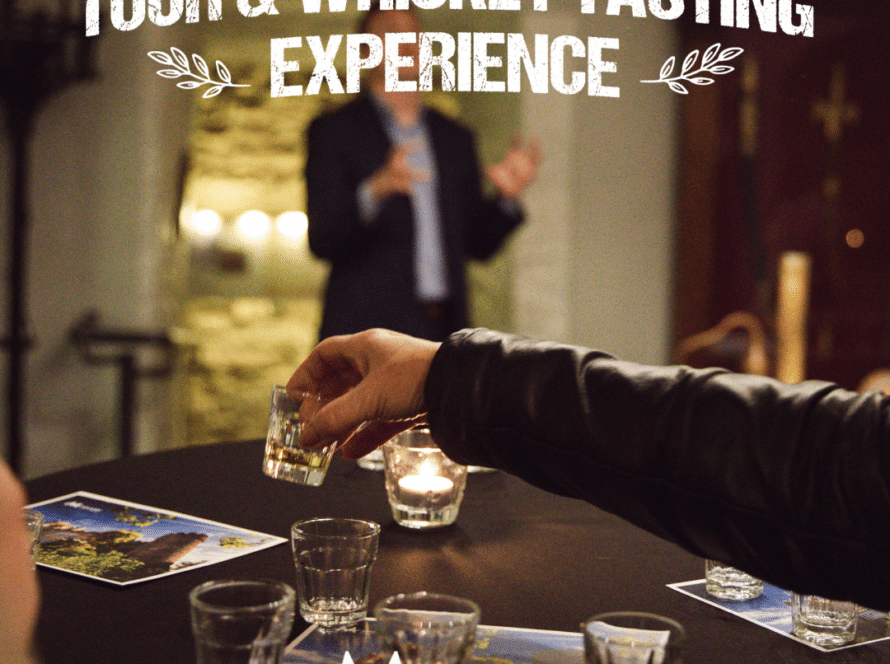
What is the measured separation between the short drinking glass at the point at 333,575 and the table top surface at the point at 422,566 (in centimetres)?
3

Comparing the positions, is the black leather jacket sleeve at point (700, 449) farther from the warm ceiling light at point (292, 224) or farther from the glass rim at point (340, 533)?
the warm ceiling light at point (292, 224)

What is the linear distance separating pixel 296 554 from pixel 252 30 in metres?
3.82

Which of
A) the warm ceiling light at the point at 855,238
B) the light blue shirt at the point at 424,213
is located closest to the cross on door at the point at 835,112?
the warm ceiling light at the point at 855,238

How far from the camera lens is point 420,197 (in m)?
2.66

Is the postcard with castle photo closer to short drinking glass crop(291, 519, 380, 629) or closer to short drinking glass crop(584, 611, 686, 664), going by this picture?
short drinking glass crop(291, 519, 380, 629)

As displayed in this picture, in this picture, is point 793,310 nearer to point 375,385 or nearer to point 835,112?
point 835,112

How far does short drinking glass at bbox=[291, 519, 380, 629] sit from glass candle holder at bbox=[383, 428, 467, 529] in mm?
248

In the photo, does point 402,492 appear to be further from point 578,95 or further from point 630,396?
point 578,95

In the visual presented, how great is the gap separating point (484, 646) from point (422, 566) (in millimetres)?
219

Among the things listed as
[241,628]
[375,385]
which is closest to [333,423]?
[375,385]

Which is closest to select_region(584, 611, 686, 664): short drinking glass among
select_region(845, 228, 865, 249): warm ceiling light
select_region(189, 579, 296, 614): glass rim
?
select_region(189, 579, 296, 614): glass rim

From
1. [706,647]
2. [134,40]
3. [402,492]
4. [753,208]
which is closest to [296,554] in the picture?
[402,492]

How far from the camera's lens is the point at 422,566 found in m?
0.98

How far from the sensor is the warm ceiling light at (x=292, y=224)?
454 cm
